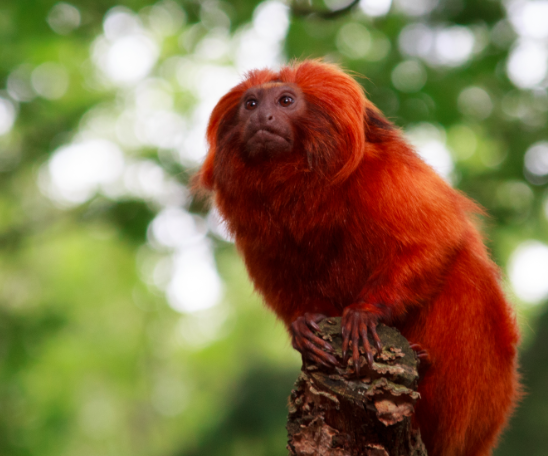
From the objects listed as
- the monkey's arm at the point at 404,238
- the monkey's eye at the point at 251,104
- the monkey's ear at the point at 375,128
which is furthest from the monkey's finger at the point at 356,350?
the monkey's eye at the point at 251,104

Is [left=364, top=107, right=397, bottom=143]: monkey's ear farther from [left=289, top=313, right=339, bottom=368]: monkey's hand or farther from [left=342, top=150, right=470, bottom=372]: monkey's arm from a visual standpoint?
[left=289, top=313, right=339, bottom=368]: monkey's hand

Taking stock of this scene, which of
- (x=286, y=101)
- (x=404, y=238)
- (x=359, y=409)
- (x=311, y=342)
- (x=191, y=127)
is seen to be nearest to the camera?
(x=359, y=409)

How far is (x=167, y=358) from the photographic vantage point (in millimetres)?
14688

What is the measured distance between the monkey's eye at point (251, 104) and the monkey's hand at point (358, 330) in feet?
3.37

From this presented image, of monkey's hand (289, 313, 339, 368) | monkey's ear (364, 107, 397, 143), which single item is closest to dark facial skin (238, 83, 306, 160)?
monkey's ear (364, 107, 397, 143)

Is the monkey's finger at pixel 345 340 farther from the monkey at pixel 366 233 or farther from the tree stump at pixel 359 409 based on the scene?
the monkey at pixel 366 233

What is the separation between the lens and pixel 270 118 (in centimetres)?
232

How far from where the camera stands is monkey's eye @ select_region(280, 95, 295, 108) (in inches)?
95.0

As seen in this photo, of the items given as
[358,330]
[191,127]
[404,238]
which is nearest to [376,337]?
[358,330]

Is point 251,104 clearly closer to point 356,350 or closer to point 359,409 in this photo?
point 356,350

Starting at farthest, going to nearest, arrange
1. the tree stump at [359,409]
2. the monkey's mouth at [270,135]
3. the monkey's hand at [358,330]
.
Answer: the monkey's mouth at [270,135], the monkey's hand at [358,330], the tree stump at [359,409]

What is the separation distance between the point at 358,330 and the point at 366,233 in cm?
51

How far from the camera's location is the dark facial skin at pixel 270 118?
2.34 metres

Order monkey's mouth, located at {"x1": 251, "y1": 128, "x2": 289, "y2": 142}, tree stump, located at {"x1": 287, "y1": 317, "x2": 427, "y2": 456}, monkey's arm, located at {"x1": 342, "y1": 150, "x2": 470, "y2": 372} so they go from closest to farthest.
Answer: tree stump, located at {"x1": 287, "y1": 317, "x2": 427, "y2": 456} → monkey's arm, located at {"x1": 342, "y1": 150, "x2": 470, "y2": 372} → monkey's mouth, located at {"x1": 251, "y1": 128, "x2": 289, "y2": 142}
